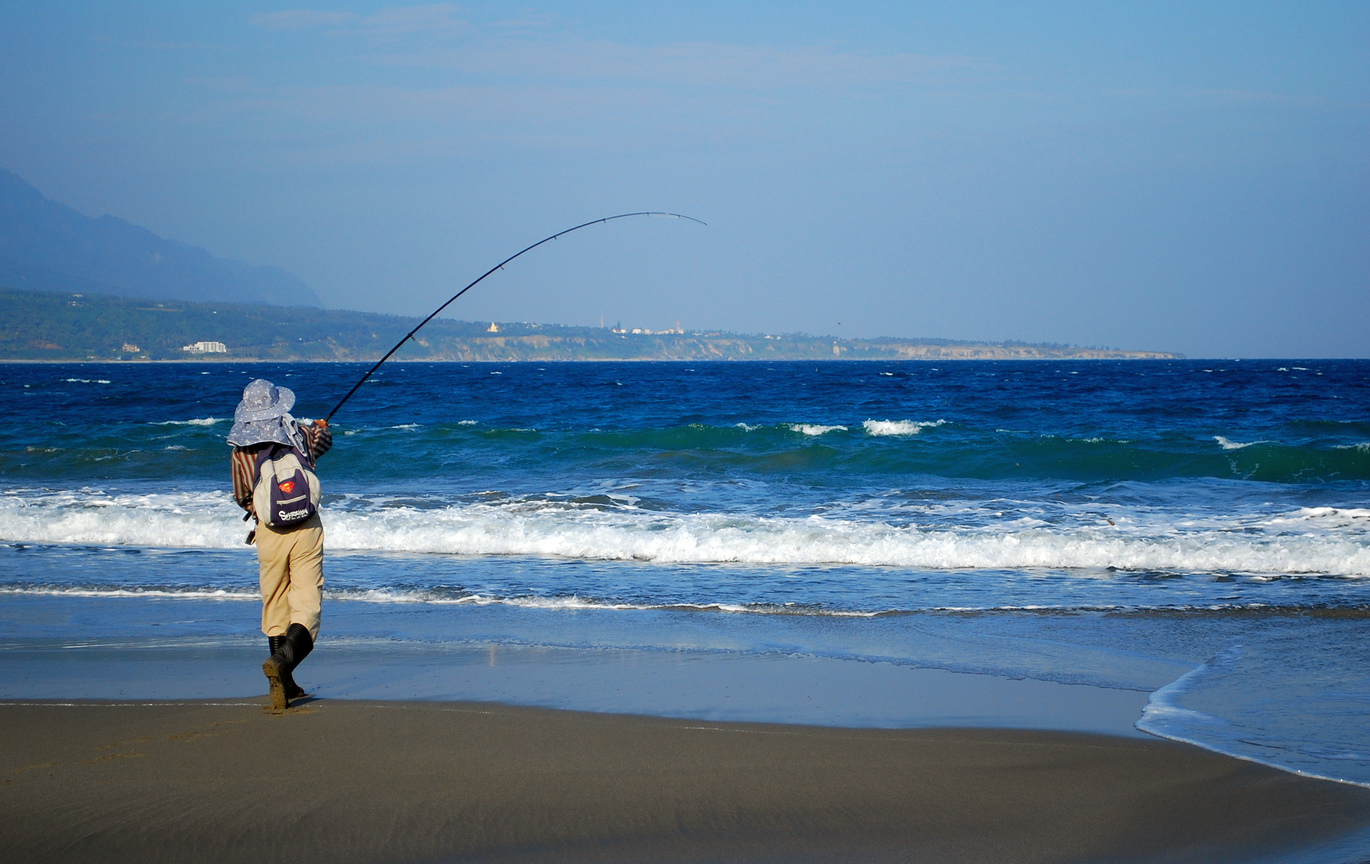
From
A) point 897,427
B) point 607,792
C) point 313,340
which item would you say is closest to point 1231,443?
point 897,427

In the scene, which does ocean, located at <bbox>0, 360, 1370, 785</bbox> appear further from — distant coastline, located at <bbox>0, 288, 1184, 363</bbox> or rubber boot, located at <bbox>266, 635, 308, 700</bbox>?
distant coastline, located at <bbox>0, 288, 1184, 363</bbox>

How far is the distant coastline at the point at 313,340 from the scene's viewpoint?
108 m

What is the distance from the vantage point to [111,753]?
370 cm

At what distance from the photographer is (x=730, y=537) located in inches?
369

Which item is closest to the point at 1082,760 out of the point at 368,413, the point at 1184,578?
the point at 1184,578

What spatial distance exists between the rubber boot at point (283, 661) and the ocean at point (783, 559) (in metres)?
0.64

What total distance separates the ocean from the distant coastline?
265 feet

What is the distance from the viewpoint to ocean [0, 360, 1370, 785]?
5.13 m

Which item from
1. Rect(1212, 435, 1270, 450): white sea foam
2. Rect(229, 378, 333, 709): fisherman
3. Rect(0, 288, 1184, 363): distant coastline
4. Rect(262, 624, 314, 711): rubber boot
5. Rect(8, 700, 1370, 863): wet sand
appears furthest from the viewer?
Rect(0, 288, 1184, 363): distant coastline

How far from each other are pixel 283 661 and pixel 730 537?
5.69 metres

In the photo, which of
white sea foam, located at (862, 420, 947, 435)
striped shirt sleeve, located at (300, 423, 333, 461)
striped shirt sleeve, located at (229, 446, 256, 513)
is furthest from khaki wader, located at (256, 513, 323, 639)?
white sea foam, located at (862, 420, 947, 435)

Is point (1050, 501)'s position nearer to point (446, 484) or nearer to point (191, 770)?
point (446, 484)

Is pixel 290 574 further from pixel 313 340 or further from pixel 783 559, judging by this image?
pixel 313 340

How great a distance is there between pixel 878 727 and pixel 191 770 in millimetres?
2655
